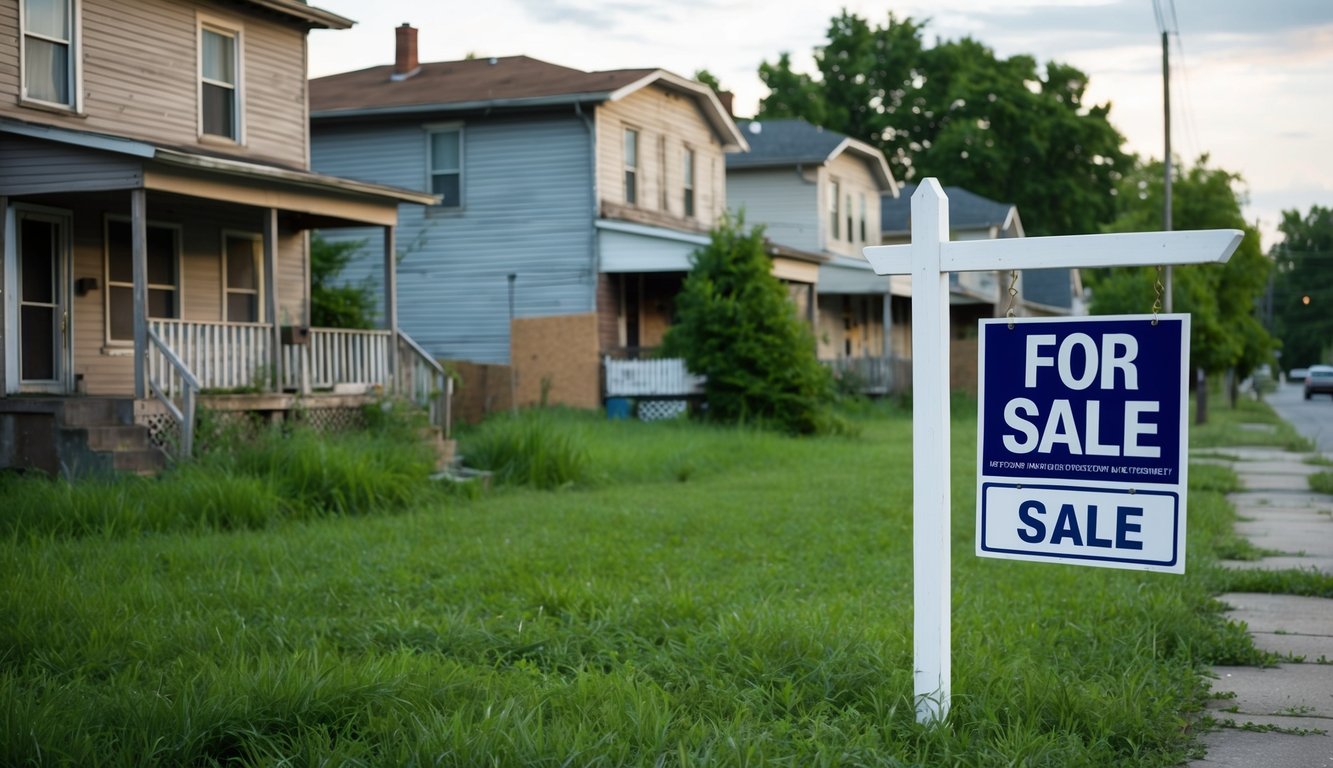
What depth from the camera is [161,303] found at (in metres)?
17.7

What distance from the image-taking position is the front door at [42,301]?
15.6m

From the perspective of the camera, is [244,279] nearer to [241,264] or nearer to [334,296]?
[241,264]

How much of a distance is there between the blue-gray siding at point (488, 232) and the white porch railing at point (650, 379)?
147 centimetres

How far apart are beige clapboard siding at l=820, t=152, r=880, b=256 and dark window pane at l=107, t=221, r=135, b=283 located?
859 inches

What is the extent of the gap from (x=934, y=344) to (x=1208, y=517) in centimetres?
840

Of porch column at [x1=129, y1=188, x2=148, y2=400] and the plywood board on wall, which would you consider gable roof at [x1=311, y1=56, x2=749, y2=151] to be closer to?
the plywood board on wall

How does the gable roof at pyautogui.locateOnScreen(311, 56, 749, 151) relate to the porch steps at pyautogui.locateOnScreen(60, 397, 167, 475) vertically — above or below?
above

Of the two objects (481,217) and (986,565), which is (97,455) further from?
(481,217)

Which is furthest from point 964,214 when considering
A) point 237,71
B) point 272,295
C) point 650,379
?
point 272,295

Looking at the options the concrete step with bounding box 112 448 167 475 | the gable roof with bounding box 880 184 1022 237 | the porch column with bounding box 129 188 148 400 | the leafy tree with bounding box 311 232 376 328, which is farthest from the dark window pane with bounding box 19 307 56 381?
the gable roof with bounding box 880 184 1022 237

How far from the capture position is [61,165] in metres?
14.6

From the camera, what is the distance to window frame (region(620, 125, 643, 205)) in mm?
27625

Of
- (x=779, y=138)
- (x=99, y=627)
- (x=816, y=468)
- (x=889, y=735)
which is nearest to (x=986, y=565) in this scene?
(x=889, y=735)

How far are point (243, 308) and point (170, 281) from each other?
1444mm
